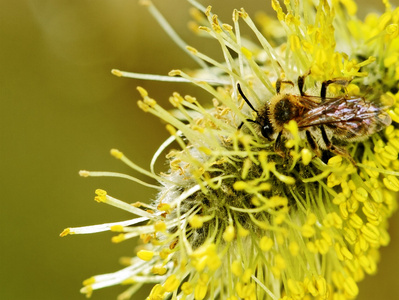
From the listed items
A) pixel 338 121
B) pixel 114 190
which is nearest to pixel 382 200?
pixel 338 121

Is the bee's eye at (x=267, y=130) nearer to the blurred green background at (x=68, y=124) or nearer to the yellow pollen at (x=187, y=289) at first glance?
the yellow pollen at (x=187, y=289)

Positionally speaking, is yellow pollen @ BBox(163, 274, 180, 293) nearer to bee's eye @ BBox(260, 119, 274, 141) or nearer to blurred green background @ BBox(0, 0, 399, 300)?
bee's eye @ BBox(260, 119, 274, 141)

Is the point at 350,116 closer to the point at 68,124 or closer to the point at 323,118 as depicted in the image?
the point at 323,118

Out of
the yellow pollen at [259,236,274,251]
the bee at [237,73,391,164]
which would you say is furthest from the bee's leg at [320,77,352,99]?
the yellow pollen at [259,236,274,251]

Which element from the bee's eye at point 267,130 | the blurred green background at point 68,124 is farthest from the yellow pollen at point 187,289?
the blurred green background at point 68,124

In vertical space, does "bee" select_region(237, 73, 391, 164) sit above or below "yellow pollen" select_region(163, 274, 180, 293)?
above

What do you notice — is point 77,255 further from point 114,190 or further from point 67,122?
point 67,122
